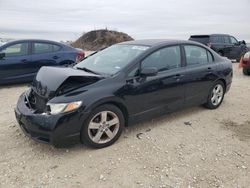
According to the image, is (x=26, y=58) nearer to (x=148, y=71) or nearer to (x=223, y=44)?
(x=148, y=71)

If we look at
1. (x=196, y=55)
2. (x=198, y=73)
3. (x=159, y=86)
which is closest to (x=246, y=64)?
(x=196, y=55)

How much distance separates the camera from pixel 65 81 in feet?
12.8

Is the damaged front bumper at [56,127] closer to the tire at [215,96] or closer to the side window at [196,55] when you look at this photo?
the side window at [196,55]

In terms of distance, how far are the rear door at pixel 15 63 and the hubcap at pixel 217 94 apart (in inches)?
202

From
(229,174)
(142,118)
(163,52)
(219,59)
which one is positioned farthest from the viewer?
(219,59)

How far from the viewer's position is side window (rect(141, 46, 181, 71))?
15.1 ft

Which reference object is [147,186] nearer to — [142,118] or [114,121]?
[114,121]

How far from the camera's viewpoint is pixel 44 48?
28.2 feet

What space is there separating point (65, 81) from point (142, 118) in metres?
1.37

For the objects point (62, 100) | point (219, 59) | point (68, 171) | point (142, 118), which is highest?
point (219, 59)

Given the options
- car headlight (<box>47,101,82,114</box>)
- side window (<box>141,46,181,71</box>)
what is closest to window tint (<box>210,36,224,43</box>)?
side window (<box>141,46,181,71</box>)

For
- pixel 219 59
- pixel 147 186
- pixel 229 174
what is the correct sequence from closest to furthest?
pixel 147 186 < pixel 229 174 < pixel 219 59

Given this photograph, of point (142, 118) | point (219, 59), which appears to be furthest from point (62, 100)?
point (219, 59)

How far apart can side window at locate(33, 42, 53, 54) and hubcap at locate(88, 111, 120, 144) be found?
16.9 ft
